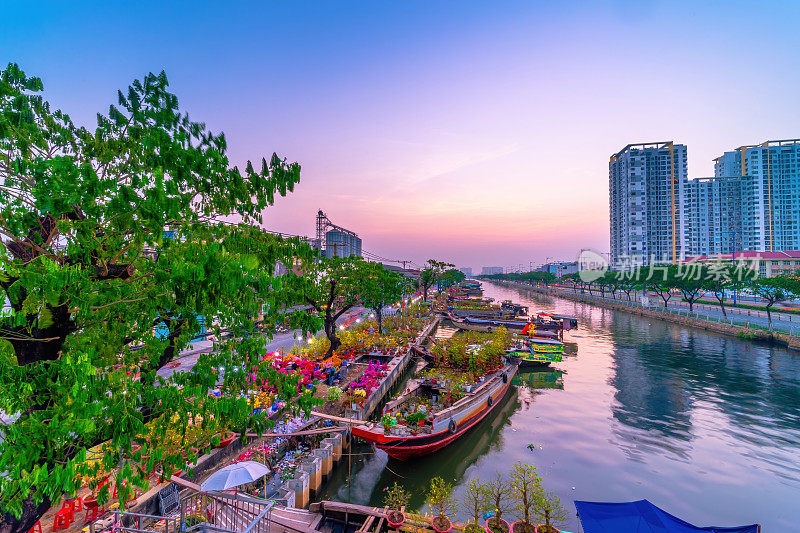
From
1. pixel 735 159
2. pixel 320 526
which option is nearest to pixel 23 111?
pixel 320 526

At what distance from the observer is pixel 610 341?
38969 mm

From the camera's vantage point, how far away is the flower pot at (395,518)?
8.90 meters

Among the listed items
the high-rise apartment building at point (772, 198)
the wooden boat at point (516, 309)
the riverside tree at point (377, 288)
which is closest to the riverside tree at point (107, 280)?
the riverside tree at point (377, 288)

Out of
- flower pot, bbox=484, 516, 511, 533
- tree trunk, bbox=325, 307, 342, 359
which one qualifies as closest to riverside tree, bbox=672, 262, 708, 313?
tree trunk, bbox=325, 307, 342, 359

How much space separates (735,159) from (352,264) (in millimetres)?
190017

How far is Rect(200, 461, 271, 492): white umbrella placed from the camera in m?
7.64

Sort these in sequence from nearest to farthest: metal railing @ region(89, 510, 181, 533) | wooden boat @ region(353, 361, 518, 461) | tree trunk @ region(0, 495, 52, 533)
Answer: tree trunk @ region(0, 495, 52, 533)
metal railing @ region(89, 510, 181, 533)
wooden boat @ region(353, 361, 518, 461)

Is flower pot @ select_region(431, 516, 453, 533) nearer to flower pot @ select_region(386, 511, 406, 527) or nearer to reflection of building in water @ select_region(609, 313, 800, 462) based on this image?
flower pot @ select_region(386, 511, 406, 527)

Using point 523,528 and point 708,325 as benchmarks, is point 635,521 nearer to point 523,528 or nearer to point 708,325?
point 523,528

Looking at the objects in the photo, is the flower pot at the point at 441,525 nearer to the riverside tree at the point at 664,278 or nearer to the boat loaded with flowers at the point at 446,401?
the boat loaded with flowers at the point at 446,401

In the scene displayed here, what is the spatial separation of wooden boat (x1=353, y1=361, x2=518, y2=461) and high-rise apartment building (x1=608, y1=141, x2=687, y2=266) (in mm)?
131343

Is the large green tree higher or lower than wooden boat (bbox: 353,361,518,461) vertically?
higher

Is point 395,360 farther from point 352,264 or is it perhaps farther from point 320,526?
point 320,526

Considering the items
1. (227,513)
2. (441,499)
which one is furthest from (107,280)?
(441,499)
